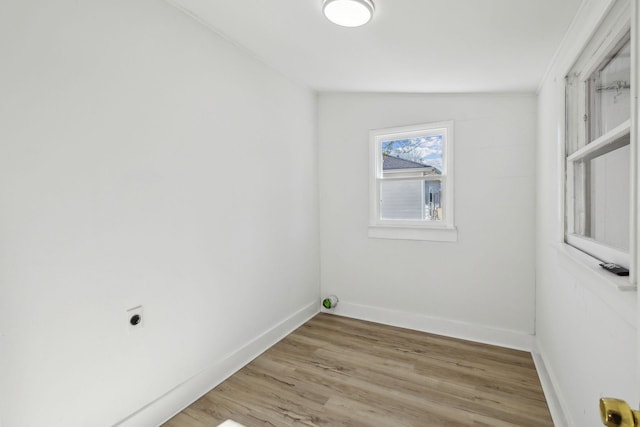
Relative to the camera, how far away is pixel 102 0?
60.7 inches

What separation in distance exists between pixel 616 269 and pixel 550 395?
4.36 feet

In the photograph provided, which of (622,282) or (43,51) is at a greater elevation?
(43,51)

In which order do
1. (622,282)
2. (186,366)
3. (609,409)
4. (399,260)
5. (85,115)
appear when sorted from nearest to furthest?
(609,409) → (622,282) → (85,115) → (186,366) → (399,260)

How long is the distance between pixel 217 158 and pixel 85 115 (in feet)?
2.68

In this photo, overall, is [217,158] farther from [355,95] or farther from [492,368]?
[492,368]

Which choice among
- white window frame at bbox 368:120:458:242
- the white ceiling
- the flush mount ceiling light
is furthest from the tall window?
white window frame at bbox 368:120:458:242

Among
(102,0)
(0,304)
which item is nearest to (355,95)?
(102,0)

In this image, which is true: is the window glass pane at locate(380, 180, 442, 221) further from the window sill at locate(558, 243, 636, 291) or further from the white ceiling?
the window sill at locate(558, 243, 636, 291)

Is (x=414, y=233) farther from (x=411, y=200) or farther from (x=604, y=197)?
(x=604, y=197)

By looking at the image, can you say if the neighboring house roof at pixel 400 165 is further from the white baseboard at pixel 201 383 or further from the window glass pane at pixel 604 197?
the white baseboard at pixel 201 383

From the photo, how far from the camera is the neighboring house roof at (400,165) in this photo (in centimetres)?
302

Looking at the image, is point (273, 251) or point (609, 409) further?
point (273, 251)

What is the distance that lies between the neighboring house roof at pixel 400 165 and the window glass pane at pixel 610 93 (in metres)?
1.50

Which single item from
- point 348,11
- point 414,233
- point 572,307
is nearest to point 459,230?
point 414,233
